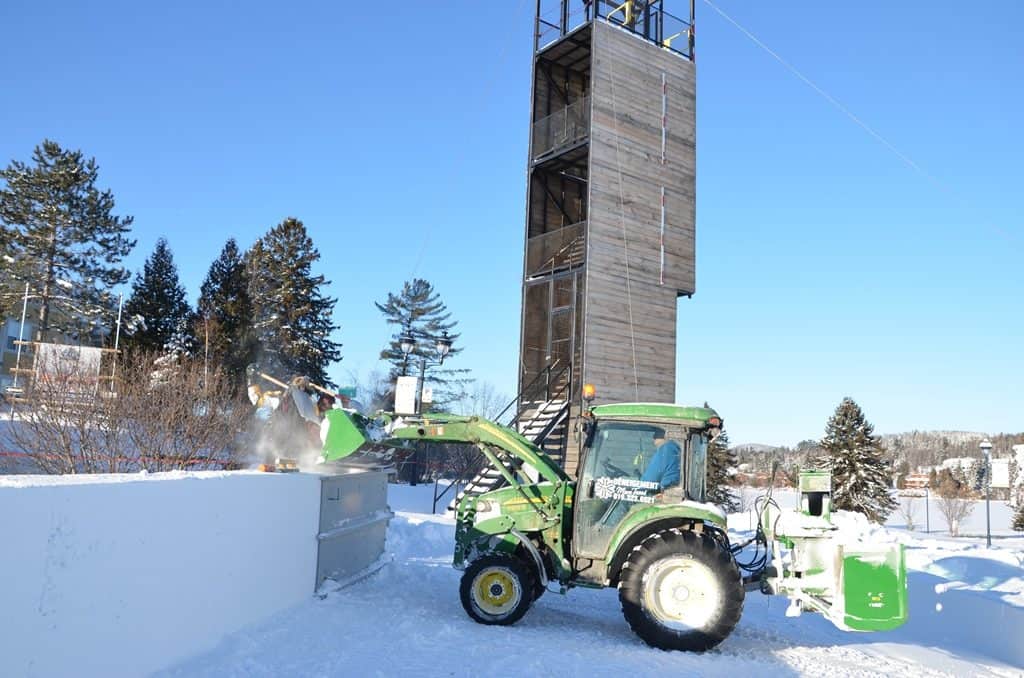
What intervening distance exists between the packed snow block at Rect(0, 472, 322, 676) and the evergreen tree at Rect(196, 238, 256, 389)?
1244 inches

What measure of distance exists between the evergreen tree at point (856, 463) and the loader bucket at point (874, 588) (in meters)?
25.5

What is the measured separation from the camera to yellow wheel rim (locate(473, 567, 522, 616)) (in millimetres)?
8695

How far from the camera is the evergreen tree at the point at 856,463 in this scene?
31562 millimetres

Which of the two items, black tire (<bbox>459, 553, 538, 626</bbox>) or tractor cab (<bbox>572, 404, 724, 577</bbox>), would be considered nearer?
tractor cab (<bbox>572, 404, 724, 577</bbox>)

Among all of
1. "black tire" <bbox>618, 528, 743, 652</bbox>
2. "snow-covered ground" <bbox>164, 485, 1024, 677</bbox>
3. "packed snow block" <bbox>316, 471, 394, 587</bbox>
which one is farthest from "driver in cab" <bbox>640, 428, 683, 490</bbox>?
"packed snow block" <bbox>316, 471, 394, 587</bbox>

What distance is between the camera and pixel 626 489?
8.62m

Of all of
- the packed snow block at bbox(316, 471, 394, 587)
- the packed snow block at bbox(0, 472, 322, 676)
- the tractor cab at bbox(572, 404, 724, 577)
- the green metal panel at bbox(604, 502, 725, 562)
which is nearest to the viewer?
the packed snow block at bbox(0, 472, 322, 676)

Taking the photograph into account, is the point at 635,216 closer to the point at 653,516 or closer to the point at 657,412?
the point at 657,412

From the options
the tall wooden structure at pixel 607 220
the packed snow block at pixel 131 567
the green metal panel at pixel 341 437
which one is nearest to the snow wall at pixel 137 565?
the packed snow block at pixel 131 567

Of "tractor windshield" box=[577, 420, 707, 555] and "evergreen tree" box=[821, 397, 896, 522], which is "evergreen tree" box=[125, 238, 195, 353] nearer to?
"evergreen tree" box=[821, 397, 896, 522]

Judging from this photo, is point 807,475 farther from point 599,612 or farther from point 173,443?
point 173,443

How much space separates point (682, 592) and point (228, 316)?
36.5 m

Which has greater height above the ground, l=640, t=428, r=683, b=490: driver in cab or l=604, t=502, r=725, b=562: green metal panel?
l=640, t=428, r=683, b=490: driver in cab

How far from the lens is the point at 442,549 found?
14062 mm
